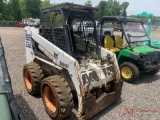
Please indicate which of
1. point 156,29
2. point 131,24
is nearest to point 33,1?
point 156,29

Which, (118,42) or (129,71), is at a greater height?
(118,42)

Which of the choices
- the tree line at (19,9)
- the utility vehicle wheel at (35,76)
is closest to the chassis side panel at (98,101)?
the utility vehicle wheel at (35,76)

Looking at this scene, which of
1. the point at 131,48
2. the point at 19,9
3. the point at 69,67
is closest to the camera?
the point at 69,67

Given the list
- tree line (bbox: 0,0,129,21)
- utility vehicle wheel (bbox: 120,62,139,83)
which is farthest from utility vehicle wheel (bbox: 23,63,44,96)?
tree line (bbox: 0,0,129,21)

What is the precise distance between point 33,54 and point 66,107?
6.84 feet

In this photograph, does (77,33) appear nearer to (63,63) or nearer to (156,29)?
(63,63)

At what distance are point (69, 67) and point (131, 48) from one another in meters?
3.10

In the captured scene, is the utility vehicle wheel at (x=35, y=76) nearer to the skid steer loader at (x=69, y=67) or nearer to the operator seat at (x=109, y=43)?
the skid steer loader at (x=69, y=67)


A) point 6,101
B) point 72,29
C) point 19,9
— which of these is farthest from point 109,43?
point 19,9

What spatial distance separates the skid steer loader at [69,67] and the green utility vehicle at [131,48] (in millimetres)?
1585

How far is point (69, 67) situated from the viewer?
3518mm

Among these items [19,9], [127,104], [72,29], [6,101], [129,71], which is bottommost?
[127,104]

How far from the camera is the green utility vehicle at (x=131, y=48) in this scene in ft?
18.5

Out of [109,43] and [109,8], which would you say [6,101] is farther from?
[109,8]
